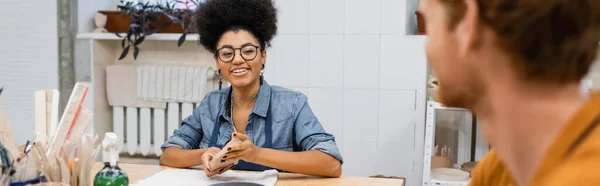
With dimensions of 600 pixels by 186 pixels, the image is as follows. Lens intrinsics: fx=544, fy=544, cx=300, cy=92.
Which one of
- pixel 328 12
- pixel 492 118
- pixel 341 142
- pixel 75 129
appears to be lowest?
pixel 341 142

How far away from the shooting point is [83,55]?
295 cm

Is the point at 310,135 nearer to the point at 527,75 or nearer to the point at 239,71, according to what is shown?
the point at 239,71

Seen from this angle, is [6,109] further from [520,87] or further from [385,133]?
[520,87]

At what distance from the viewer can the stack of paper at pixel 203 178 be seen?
1.38m

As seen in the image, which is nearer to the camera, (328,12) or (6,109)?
(328,12)

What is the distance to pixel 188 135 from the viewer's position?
1746 millimetres

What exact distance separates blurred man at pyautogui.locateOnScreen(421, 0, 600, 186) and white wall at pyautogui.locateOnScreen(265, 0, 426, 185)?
6.65ft

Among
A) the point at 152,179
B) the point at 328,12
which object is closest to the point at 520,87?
the point at 152,179

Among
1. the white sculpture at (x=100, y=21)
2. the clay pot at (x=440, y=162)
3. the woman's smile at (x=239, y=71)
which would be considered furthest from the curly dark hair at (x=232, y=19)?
the white sculpture at (x=100, y=21)

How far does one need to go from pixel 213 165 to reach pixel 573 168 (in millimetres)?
1058

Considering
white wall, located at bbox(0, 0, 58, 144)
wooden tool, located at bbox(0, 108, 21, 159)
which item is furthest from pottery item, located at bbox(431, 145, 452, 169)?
white wall, located at bbox(0, 0, 58, 144)

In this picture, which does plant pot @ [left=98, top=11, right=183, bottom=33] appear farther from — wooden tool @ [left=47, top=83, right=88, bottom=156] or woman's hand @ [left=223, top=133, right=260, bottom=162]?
wooden tool @ [left=47, top=83, right=88, bottom=156]

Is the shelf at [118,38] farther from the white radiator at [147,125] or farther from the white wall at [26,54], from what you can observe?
the white radiator at [147,125]

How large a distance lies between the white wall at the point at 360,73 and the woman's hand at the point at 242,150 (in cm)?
124
